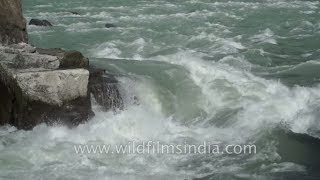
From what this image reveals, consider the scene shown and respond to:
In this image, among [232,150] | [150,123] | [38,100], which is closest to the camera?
[232,150]

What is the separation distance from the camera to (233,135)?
11344mm

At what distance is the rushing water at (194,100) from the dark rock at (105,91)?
0.20m

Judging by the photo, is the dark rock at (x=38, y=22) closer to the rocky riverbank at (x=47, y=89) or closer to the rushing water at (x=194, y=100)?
the rushing water at (x=194, y=100)

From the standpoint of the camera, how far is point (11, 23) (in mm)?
13320

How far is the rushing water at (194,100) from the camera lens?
1002 cm

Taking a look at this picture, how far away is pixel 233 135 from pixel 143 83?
Answer: 107 inches

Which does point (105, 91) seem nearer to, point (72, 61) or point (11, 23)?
point (72, 61)

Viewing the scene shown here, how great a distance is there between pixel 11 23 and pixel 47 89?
2.86 meters

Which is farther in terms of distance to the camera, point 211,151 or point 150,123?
point 150,123

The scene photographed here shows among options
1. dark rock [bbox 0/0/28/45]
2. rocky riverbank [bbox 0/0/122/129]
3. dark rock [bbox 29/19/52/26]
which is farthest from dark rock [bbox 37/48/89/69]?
dark rock [bbox 29/19/52/26]

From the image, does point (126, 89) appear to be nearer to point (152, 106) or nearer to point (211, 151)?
point (152, 106)

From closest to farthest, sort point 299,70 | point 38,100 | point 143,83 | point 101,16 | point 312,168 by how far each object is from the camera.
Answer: point 312,168 < point 38,100 < point 143,83 < point 299,70 < point 101,16

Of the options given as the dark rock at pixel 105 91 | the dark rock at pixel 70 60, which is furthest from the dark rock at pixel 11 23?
the dark rock at pixel 105 91

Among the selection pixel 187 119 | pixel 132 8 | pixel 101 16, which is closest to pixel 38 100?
pixel 187 119
